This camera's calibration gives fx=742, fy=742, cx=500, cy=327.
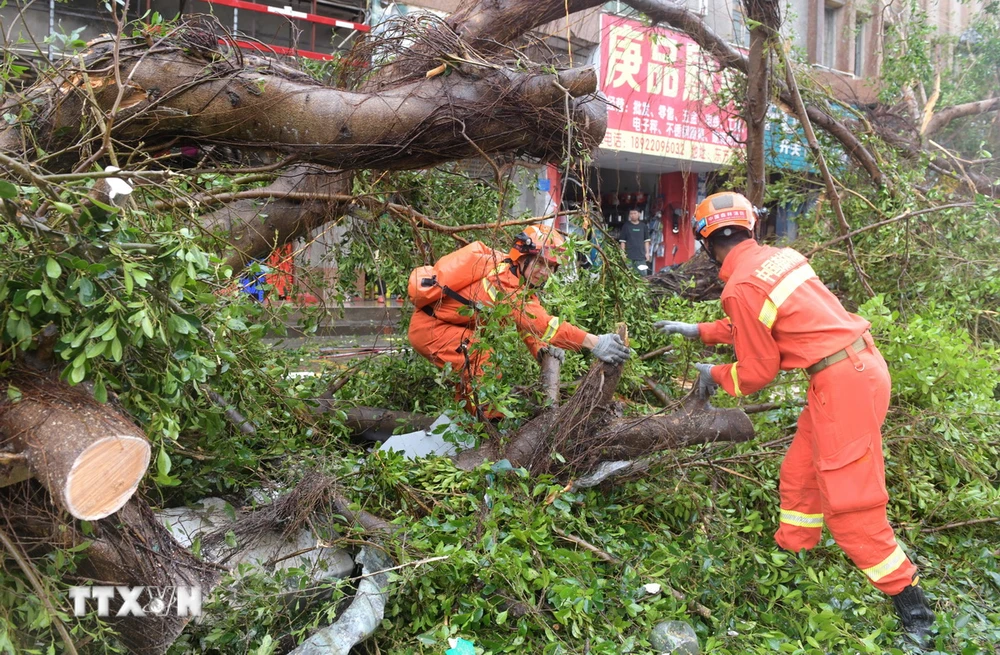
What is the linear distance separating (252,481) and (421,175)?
2636 millimetres

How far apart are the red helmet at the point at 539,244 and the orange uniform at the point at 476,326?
0.10m

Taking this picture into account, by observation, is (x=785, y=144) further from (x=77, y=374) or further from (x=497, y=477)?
(x=77, y=374)

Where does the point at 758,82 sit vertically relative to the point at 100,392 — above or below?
above

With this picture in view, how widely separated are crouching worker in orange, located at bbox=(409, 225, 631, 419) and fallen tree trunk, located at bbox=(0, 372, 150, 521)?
1.85m

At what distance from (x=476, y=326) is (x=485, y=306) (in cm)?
11

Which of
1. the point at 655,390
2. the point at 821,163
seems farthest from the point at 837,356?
the point at 821,163

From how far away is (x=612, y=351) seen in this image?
3.53 meters

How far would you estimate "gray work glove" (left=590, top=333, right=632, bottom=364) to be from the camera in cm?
352

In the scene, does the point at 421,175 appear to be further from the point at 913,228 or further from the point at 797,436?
the point at 913,228

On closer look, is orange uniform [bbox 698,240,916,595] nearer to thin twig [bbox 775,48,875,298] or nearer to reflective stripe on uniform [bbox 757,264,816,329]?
reflective stripe on uniform [bbox 757,264,816,329]

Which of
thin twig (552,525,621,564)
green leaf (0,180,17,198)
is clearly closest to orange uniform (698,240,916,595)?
thin twig (552,525,621,564)

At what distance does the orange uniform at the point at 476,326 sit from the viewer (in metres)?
3.77

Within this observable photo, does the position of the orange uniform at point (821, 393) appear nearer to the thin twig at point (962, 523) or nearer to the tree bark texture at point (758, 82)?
the thin twig at point (962, 523)

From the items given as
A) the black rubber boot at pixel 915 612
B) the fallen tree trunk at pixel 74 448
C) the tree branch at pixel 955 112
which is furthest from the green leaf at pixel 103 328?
the tree branch at pixel 955 112
